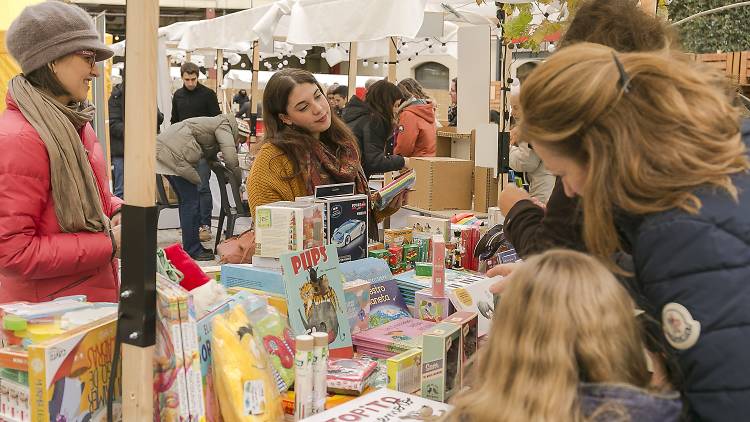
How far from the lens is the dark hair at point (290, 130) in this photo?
3.15 metres

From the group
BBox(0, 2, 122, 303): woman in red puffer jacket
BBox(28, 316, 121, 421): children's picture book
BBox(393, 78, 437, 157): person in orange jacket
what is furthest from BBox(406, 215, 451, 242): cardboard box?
BBox(393, 78, 437, 157): person in orange jacket

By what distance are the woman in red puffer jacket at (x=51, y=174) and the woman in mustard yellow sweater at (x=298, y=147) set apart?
29.5 inches

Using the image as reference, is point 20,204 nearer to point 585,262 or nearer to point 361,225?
point 361,225

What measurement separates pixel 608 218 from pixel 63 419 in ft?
3.86

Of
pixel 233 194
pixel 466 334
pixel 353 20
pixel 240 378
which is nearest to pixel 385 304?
pixel 466 334

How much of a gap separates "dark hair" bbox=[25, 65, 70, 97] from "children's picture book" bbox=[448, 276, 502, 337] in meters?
1.44

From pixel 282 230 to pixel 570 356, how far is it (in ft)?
4.23

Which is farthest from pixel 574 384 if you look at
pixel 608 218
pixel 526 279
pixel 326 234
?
pixel 326 234

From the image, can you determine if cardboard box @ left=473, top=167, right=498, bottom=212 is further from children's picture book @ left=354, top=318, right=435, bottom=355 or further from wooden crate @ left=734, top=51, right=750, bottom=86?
children's picture book @ left=354, top=318, right=435, bottom=355

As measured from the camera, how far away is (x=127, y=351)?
63.7 inches

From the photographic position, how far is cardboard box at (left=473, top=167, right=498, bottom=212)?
6.89 meters

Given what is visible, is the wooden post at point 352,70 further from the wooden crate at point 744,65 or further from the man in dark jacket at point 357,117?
the wooden crate at point 744,65

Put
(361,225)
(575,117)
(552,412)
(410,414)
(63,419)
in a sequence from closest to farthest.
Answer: (552,412)
(575,117)
(63,419)
(410,414)
(361,225)

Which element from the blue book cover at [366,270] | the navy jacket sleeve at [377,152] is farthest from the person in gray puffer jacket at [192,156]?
the blue book cover at [366,270]
